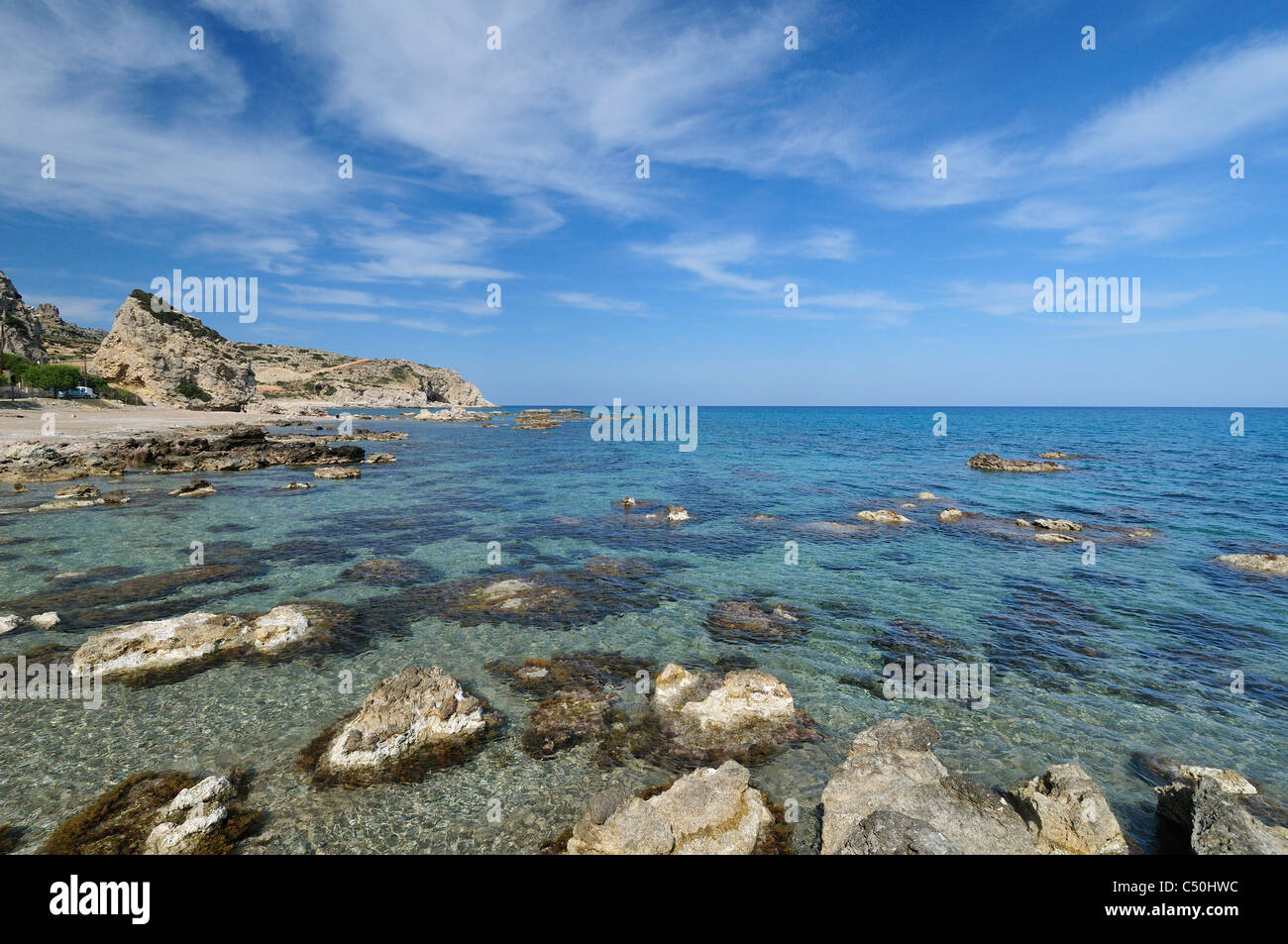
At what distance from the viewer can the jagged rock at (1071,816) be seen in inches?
297

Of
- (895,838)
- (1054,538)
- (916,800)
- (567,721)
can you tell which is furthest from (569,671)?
(1054,538)

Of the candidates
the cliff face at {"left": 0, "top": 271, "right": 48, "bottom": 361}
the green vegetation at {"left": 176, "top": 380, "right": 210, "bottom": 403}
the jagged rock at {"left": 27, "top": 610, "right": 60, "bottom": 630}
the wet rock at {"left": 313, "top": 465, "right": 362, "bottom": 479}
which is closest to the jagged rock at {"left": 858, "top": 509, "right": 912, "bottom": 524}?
the jagged rock at {"left": 27, "top": 610, "right": 60, "bottom": 630}

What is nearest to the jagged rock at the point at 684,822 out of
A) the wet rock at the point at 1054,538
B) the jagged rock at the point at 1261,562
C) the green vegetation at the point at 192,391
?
the wet rock at the point at 1054,538

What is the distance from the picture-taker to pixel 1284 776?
10.0 meters

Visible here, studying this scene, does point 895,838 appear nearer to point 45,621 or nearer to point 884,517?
point 45,621

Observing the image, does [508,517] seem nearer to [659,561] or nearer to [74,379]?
[659,561]

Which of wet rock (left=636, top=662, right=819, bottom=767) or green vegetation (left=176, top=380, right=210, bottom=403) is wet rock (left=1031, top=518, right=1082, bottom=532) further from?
green vegetation (left=176, top=380, right=210, bottom=403)

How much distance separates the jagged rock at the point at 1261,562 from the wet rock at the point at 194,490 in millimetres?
56408

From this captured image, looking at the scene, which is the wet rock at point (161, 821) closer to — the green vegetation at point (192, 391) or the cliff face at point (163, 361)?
the cliff face at point (163, 361)

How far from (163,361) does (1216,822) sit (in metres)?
127

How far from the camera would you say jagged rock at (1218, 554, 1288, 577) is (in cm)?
2222

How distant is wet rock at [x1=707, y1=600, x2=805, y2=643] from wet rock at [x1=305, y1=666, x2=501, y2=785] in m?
7.61
